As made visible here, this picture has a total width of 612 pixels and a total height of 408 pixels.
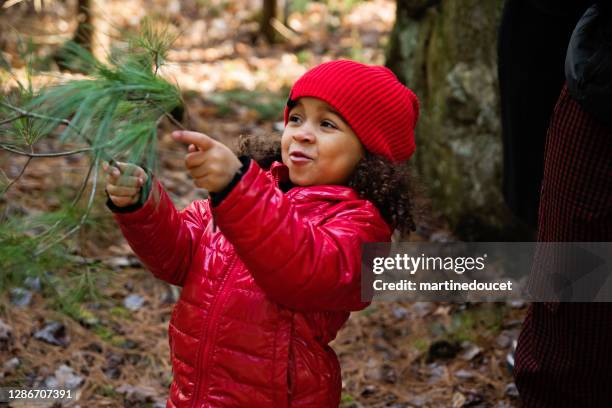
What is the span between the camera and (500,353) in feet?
11.2

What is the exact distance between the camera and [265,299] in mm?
2002

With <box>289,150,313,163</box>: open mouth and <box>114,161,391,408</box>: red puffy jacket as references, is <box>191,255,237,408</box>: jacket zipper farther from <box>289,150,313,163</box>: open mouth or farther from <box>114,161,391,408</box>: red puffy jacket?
<box>289,150,313,163</box>: open mouth

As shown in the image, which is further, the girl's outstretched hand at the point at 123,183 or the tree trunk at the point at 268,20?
the tree trunk at the point at 268,20

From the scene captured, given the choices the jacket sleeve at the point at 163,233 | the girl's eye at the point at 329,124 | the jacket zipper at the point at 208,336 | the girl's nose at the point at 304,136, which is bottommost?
the jacket zipper at the point at 208,336

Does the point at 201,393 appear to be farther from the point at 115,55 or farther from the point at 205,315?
the point at 115,55

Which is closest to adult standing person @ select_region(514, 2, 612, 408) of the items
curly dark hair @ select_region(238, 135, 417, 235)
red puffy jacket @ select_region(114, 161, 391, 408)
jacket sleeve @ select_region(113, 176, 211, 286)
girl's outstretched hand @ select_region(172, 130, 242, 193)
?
curly dark hair @ select_region(238, 135, 417, 235)

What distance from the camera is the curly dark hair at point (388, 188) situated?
209cm

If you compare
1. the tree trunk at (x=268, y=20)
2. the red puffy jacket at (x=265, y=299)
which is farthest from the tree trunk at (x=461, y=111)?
the tree trunk at (x=268, y=20)

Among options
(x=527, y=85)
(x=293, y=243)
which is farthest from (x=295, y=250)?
(x=527, y=85)

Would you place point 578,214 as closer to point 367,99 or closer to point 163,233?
point 367,99

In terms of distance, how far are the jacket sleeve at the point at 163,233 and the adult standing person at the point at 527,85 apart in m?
1.31

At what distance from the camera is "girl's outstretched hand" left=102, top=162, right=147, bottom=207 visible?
6.12 feet

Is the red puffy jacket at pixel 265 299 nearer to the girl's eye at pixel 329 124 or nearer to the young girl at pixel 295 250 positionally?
the young girl at pixel 295 250

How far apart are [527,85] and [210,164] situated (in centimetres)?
161
